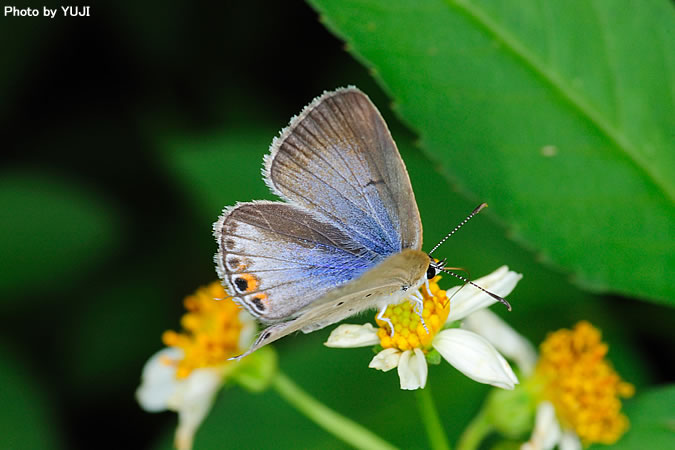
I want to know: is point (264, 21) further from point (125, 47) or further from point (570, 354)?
point (570, 354)

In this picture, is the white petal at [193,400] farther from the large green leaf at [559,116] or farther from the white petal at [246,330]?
the large green leaf at [559,116]

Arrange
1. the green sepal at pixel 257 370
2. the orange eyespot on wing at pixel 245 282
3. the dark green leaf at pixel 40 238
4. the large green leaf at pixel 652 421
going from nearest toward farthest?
1. the orange eyespot on wing at pixel 245 282
2. the large green leaf at pixel 652 421
3. the green sepal at pixel 257 370
4. the dark green leaf at pixel 40 238

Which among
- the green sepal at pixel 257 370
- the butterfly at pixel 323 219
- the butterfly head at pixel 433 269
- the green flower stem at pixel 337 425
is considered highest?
the butterfly at pixel 323 219

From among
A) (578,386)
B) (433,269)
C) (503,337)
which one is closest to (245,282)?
(433,269)

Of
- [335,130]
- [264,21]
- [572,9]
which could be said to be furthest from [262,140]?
[572,9]

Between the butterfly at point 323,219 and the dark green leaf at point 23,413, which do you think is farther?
the dark green leaf at point 23,413

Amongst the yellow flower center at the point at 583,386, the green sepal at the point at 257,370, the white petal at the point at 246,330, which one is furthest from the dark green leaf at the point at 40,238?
the yellow flower center at the point at 583,386
